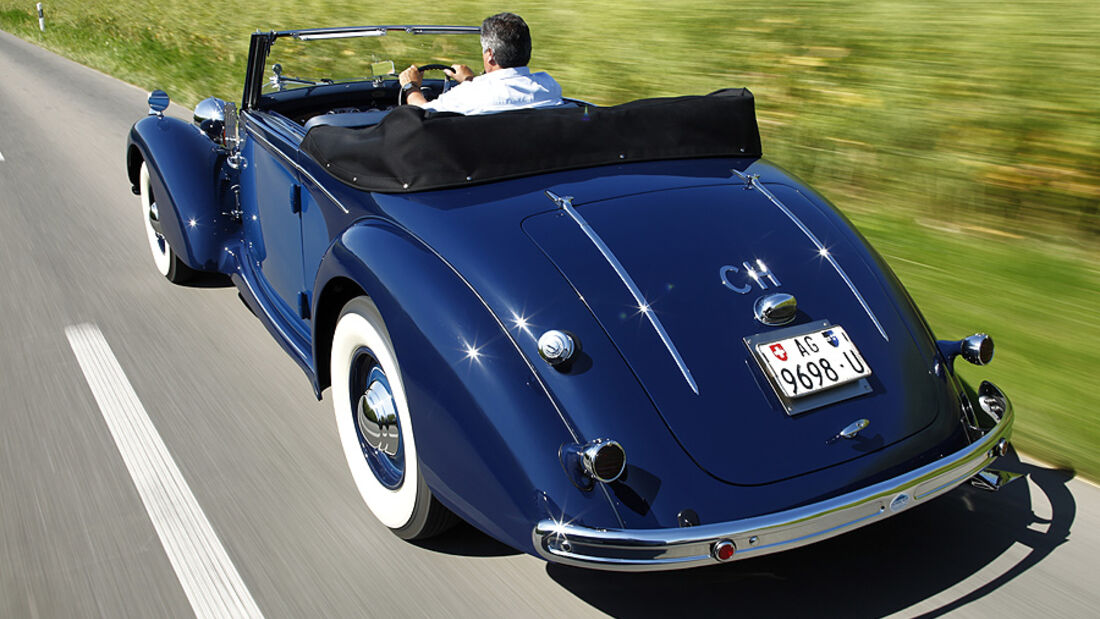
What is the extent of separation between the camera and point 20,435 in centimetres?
355

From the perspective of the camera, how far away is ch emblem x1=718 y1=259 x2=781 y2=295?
272cm

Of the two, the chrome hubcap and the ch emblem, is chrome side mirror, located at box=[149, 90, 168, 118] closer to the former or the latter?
the chrome hubcap

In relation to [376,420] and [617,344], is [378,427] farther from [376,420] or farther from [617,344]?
[617,344]

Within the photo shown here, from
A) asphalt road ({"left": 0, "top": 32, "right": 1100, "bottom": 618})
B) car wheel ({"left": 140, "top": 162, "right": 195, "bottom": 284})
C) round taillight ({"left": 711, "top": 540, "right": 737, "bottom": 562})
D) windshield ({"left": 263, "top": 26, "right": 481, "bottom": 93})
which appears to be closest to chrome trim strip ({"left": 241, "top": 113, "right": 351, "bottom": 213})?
windshield ({"left": 263, "top": 26, "right": 481, "bottom": 93})

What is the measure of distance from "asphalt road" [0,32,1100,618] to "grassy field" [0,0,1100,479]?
0.71 metres

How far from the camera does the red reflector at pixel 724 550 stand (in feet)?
7.16

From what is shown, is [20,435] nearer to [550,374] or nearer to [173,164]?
[173,164]

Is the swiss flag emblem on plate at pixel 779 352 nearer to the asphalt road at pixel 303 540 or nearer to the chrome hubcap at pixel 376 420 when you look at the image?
the asphalt road at pixel 303 540

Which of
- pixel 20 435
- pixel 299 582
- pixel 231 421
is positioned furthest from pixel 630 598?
pixel 20 435

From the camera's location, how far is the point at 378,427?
2.98 metres

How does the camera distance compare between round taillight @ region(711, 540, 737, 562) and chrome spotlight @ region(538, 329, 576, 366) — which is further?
chrome spotlight @ region(538, 329, 576, 366)

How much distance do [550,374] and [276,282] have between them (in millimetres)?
1960

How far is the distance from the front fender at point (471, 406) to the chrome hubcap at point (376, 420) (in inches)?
12.0

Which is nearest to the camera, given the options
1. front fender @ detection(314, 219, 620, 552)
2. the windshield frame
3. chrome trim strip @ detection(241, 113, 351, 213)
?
front fender @ detection(314, 219, 620, 552)
